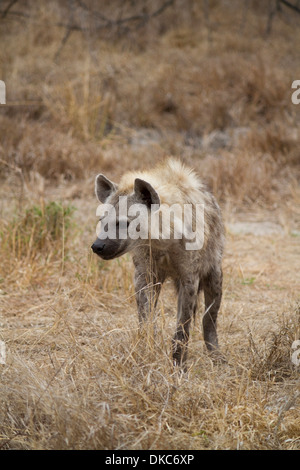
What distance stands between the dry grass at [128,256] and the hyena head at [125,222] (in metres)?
0.40

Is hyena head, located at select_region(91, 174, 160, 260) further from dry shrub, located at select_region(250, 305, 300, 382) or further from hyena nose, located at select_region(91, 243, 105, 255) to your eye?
dry shrub, located at select_region(250, 305, 300, 382)

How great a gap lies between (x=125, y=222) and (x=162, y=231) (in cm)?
19

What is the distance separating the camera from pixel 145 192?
9.37 feet

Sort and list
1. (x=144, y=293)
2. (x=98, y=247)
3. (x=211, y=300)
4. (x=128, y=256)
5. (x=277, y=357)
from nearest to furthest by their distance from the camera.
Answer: (x=98, y=247) < (x=277, y=357) < (x=144, y=293) < (x=211, y=300) < (x=128, y=256)

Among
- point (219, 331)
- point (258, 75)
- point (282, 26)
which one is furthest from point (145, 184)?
point (282, 26)

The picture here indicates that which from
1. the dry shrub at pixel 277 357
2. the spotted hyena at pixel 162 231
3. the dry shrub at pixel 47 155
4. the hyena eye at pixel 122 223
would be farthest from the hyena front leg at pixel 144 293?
the dry shrub at pixel 47 155

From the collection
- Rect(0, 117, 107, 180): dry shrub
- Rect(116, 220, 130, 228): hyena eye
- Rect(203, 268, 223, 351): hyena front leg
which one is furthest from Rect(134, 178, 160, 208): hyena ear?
Rect(0, 117, 107, 180): dry shrub

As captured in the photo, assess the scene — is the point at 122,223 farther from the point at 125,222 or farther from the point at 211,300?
the point at 211,300

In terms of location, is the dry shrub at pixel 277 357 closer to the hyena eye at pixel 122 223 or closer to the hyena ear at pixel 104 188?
the hyena eye at pixel 122 223

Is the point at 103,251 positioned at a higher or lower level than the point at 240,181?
lower

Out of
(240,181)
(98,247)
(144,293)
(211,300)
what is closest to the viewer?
(98,247)

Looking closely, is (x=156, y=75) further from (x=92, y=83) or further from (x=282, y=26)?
(x=282, y=26)

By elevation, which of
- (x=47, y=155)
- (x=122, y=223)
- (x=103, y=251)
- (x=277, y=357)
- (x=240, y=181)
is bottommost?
(x=277, y=357)

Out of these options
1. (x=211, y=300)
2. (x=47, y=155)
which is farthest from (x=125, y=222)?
(x=47, y=155)
